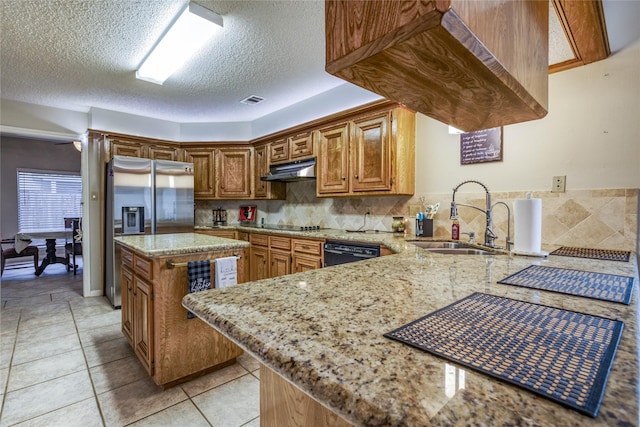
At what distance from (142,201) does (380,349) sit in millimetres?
3907

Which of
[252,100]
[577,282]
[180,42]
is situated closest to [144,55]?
[180,42]

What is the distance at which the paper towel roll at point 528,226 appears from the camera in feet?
5.19

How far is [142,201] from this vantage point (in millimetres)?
3689

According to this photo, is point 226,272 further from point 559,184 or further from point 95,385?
point 559,184

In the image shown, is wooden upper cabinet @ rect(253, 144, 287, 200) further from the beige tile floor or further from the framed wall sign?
the framed wall sign

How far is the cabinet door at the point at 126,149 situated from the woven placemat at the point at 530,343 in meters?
4.44

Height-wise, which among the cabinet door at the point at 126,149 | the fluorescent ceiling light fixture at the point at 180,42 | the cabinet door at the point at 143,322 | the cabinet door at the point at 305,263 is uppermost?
the fluorescent ceiling light fixture at the point at 180,42

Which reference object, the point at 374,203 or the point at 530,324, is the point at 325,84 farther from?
the point at 530,324

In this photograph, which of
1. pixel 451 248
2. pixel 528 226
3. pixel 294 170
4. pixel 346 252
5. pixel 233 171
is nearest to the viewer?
pixel 528 226

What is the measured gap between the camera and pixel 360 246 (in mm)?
2604

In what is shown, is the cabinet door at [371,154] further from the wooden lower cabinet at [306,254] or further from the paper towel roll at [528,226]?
the paper towel roll at [528,226]

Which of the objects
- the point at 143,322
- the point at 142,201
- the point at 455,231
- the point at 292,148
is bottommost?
the point at 143,322

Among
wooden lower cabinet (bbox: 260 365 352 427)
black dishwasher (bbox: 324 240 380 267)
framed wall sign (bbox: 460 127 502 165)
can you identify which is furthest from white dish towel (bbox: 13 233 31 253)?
framed wall sign (bbox: 460 127 502 165)

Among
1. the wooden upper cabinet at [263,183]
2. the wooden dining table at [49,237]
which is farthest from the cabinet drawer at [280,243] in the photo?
the wooden dining table at [49,237]
